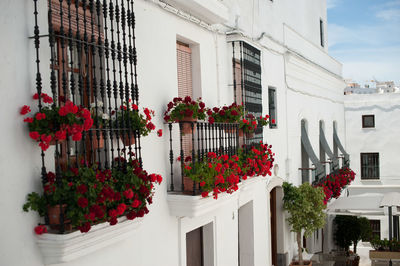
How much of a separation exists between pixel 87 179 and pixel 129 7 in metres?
2.40

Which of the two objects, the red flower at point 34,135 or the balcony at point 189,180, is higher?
the red flower at point 34,135

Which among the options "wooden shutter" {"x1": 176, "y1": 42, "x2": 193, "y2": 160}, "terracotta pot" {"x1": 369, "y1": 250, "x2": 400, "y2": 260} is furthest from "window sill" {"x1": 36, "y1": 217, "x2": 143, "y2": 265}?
"terracotta pot" {"x1": 369, "y1": 250, "x2": 400, "y2": 260}

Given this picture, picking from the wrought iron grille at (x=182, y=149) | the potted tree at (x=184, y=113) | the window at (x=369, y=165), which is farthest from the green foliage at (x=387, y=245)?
the window at (x=369, y=165)

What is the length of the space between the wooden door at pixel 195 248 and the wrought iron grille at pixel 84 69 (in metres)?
2.48

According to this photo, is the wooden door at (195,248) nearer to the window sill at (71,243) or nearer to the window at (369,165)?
the window sill at (71,243)

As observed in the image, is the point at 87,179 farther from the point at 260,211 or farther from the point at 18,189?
the point at 260,211

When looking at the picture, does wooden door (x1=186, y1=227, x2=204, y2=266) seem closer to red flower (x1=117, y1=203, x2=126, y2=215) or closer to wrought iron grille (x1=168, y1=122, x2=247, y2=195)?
wrought iron grille (x1=168, y1=122, x2=247, y2=195)

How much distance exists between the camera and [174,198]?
606cm

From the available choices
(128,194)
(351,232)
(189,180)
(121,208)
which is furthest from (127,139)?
(351,232)

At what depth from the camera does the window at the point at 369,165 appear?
2330 cm

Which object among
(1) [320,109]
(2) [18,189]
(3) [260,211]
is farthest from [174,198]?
(1) [320,109]

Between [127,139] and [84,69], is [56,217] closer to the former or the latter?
[127,139]

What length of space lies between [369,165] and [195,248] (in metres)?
18.4

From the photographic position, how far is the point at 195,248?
292 inches
